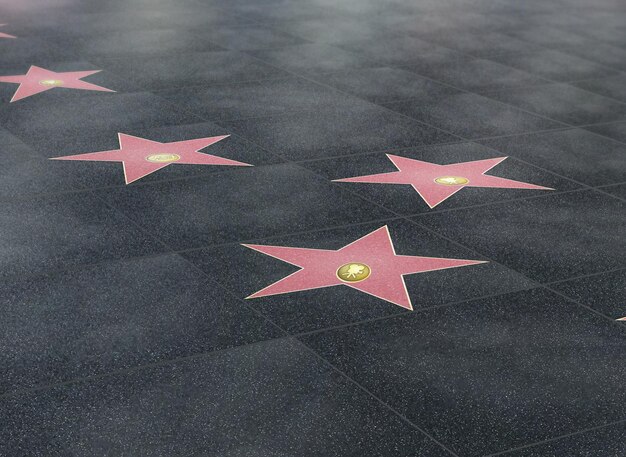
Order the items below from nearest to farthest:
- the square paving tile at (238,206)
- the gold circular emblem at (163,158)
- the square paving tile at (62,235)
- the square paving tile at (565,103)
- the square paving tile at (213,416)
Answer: the square paving tile at (213,416)
the square paving tile at (62,235)
the square paving tile at (238,206)
the gold circular emblem at (163,158)
the square paving tile at (565,103)

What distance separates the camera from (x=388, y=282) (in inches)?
128

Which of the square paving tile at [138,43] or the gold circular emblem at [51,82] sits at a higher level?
the gold circular emblem at [51,82]

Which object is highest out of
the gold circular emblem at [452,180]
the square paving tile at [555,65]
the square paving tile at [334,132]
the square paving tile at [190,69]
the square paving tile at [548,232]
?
the square paving tile at [548,232]

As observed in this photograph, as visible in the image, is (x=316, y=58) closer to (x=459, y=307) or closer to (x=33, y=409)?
(x=459, y=307)

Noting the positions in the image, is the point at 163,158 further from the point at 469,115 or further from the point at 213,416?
the point at 213,416

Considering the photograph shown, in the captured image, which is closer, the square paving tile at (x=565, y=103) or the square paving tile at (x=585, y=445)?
the square paving tile at (x=585, y=445)

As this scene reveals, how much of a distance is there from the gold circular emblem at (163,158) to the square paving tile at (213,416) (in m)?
1.91

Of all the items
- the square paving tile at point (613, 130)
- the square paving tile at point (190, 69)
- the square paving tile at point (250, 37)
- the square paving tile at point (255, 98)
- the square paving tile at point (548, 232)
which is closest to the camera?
the square paving tile at point (548, 232)

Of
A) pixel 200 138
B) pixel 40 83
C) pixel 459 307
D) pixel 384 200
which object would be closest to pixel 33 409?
pixel 459 307

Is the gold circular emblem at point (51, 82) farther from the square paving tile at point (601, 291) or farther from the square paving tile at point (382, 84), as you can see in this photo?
the square paving tile at point (601, 291)

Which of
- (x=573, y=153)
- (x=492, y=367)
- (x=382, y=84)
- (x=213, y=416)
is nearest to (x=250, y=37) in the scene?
(x=382, y=84)

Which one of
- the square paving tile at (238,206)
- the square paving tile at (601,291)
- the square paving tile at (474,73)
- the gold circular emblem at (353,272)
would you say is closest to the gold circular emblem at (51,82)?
the square paving tile at (238,206)

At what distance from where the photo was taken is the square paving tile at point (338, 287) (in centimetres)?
306

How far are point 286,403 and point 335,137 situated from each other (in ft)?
8.53
